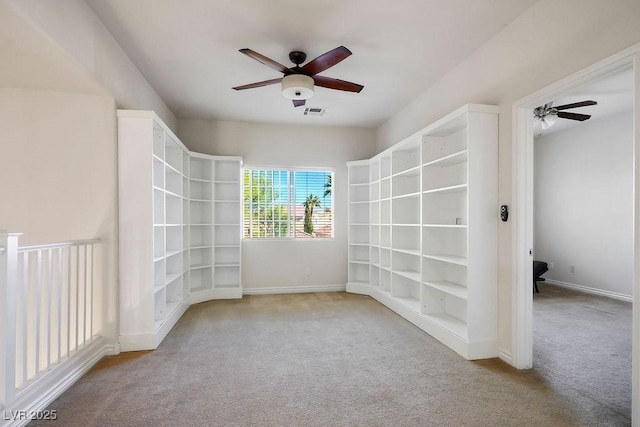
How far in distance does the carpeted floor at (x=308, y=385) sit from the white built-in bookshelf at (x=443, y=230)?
31 cm

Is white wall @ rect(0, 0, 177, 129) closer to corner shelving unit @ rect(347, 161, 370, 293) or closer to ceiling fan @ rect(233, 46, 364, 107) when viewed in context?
ceiling fan @ rect(233, 46, 364, 107)

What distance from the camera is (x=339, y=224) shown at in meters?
5.99

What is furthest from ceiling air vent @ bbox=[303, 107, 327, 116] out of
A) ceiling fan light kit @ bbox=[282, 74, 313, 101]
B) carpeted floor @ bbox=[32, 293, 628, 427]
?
carpeted floor @ bbox=[32, 293, 628, 427]

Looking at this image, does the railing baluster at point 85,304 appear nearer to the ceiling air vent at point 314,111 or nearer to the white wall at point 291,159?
the white wall at point 291,159

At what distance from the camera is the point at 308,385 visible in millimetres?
2488

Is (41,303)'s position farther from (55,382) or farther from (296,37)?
(296,37)

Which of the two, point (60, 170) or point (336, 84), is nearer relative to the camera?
point (60, 170)

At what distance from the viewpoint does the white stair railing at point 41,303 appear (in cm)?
193

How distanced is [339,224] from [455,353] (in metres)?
3.24

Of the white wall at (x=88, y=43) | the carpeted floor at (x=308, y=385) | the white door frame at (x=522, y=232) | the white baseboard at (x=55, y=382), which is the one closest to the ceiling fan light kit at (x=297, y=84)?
the white wall at (x=88, y=43)

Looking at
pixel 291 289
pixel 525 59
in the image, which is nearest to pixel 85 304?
pixel 291 289

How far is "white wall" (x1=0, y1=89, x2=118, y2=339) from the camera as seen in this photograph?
306 centimetres

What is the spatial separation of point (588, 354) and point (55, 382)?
14.4ft

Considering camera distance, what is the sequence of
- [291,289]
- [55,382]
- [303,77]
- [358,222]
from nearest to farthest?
[55,382], [303,77], [291,289], [358,222]
